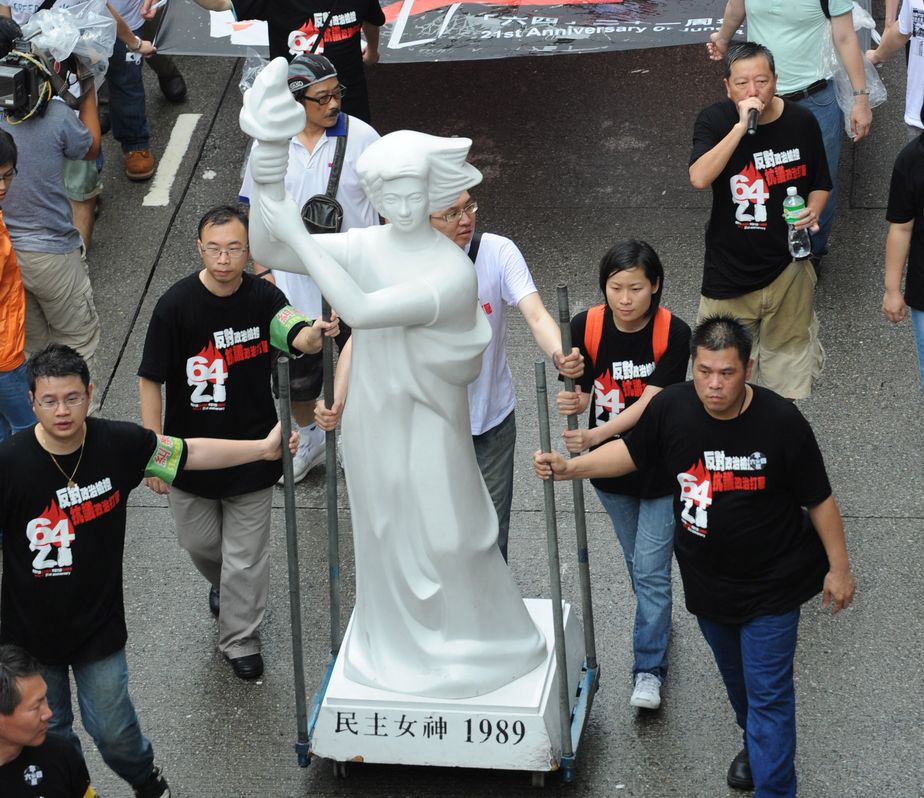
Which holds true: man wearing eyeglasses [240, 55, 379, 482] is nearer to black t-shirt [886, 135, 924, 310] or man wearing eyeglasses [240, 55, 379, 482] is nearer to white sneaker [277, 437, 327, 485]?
white sneaker [277, 437, 327, 485]

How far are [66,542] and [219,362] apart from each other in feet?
3.78

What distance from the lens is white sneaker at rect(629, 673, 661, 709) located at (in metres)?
6.05

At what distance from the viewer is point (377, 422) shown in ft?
17.3

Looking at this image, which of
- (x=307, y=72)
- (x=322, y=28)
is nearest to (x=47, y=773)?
(x=307, y=72)

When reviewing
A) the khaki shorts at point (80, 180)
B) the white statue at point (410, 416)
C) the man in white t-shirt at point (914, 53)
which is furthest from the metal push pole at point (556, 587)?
the khaki shorts at point (80, 180)

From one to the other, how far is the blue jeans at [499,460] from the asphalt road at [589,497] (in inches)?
22.4

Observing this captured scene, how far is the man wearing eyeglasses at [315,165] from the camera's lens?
7.15 metres

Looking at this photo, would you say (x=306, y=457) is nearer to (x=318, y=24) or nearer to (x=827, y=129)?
(x=318, y=24)

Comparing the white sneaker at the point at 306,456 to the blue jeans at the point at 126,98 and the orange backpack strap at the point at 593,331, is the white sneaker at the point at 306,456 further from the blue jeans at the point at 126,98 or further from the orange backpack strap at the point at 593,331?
the blue jeans at the point at 126,98

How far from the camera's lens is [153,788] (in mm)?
5699

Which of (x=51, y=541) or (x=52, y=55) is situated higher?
(x=51, y=541)

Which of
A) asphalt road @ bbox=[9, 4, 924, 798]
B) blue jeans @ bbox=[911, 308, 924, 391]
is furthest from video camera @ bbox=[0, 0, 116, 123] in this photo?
blue jeans @ bbox=[911, 308, 924, 391]

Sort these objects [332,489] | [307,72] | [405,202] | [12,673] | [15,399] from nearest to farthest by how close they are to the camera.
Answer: [12,673], [405,202], [332,489], [307,72], [15,399]

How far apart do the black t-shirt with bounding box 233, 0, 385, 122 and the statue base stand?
3941 millimetres
